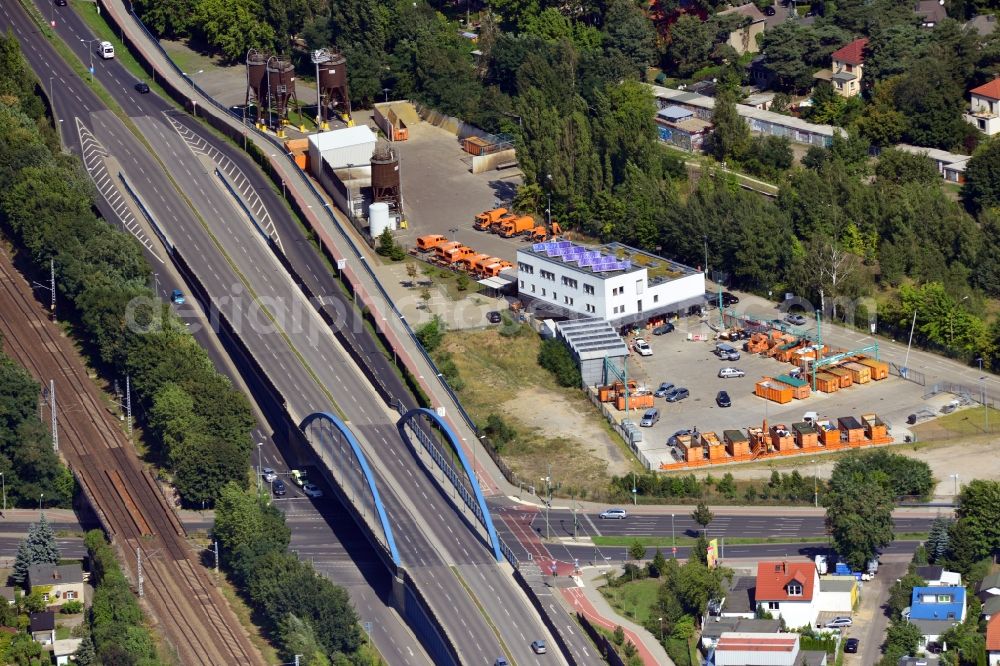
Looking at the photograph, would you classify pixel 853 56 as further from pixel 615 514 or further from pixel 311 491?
pixel 311 491

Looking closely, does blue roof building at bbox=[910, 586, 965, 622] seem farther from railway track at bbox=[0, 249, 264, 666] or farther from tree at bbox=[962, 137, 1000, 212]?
tree at bbox=[962, 137, 1000, 212]

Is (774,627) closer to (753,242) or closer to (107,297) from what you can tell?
(753,242)

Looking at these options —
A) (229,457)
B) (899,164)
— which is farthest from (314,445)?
(899,164)

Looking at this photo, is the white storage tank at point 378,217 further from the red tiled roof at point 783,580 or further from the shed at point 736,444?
the red tiled roof at point 783,580

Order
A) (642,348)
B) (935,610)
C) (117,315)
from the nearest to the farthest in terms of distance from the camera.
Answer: (935,610) → (117,315) → (642,348)

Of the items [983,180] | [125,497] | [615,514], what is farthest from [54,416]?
[983,180]

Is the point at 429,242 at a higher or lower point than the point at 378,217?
lower

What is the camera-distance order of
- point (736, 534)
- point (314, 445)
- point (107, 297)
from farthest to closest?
point (107, 297), point (314, 445), point (736, 534)
